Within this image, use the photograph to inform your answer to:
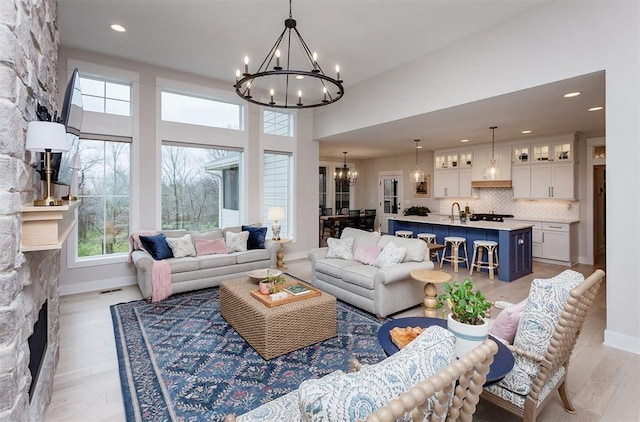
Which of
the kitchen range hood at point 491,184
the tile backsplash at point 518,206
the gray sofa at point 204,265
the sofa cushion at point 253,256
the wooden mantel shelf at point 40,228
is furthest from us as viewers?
the kitchen range hood at point 491,184

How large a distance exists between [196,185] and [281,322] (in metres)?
3.77

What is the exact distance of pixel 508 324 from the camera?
78.0 inches

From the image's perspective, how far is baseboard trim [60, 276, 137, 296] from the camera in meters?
4.47

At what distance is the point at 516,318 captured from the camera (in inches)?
77.4

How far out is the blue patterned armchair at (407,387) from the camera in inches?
32.7

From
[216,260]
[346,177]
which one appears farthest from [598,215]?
[216,260]

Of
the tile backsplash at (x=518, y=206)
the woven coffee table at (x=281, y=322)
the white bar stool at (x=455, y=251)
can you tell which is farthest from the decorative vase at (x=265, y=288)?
the tile backsplash at (x=518, y=206)

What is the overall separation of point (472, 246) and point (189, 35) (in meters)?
5.76

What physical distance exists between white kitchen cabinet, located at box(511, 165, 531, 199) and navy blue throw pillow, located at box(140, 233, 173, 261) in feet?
23.9

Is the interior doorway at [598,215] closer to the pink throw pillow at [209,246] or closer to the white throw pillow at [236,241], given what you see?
the white throw pillow at [236,241]

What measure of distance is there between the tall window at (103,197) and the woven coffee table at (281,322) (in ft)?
9.34

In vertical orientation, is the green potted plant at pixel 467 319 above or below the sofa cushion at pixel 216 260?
above

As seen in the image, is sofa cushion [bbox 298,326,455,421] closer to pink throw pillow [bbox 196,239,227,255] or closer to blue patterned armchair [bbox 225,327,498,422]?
blue patterned armchair [bbox 225,327,498,422]

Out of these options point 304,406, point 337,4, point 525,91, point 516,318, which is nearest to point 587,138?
point 525,91
